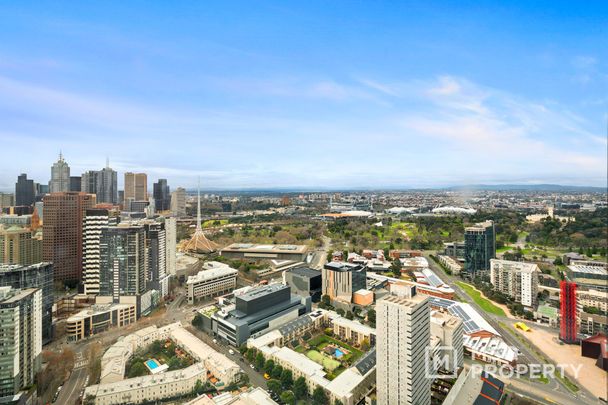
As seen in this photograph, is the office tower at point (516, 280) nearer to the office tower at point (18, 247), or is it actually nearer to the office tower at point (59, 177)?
the office tower at point (18, 247)

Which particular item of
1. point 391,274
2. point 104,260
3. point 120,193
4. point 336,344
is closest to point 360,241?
point 391,274

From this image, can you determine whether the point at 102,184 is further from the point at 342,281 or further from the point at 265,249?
the point at 342,281

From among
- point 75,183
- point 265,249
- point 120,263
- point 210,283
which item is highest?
point 75,183

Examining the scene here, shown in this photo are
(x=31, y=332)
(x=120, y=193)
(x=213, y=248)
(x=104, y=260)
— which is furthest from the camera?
(x=120, y=193)

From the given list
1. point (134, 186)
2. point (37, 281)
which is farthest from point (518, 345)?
point (134, 186)

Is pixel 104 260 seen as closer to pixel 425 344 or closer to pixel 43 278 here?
pixel 43 278
